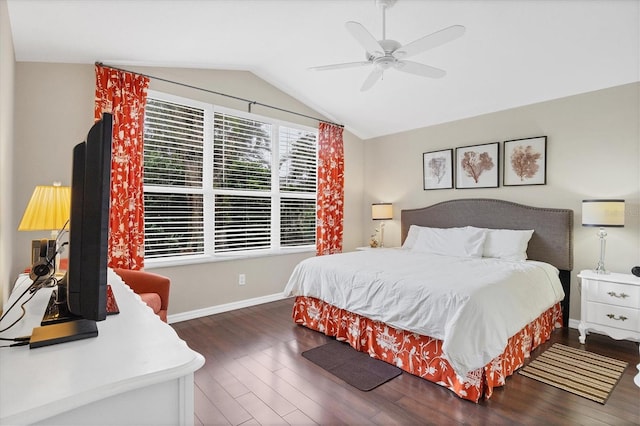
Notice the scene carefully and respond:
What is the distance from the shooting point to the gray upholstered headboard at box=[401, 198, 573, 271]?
351 cm

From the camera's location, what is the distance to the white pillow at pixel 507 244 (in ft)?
11.6

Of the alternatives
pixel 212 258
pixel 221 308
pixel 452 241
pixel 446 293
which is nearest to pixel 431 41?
pixel 446 293

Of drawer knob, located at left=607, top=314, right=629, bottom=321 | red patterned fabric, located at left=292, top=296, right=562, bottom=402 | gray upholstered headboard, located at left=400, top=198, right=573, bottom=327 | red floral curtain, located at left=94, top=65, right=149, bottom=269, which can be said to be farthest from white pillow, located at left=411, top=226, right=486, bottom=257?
red floral curtain, located at left=94, top=65, right=149, bottom=269

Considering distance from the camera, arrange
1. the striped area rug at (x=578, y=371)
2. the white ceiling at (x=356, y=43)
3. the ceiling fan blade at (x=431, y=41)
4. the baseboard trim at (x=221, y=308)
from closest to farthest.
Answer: the ceiling fan blade at (x=431, y=41), the striped area rug at (x=578, y=371), the white ceiling at (x=356, y=43), the baseboard trim at (x=221, y=308)

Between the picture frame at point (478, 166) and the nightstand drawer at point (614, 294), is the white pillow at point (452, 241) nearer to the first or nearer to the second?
the picture frame at point (478, 166)

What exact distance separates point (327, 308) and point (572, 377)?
77.9 inches

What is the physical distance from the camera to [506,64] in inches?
129

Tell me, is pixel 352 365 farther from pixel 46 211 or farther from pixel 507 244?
pixel 46 211

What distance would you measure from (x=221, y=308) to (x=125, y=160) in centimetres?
193

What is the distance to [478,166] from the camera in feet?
13.9

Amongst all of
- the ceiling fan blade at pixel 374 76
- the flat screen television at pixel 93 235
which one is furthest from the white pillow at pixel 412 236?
the flat screen television at pixel 93 235

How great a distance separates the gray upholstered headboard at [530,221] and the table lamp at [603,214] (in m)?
0.39

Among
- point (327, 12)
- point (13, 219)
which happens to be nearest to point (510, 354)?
point (327, 12)

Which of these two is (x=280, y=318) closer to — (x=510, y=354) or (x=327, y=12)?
(x=510, y=354)
